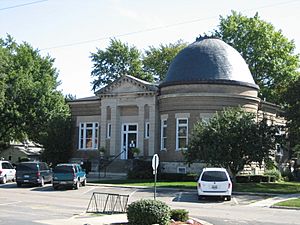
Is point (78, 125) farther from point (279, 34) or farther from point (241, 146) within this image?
point (279, 34)

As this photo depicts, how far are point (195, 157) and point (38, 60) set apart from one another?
3476cm

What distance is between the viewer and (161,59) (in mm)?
69500

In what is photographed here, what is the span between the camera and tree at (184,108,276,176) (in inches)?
1273

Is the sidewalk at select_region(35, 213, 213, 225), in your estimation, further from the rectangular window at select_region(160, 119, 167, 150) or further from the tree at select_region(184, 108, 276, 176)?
the rectangular window at select_region(160, 119, 167, 150)

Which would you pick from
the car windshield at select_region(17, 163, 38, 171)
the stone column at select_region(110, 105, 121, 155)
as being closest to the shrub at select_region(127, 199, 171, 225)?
the car windshield at select_region(17, 163, 38, 171)

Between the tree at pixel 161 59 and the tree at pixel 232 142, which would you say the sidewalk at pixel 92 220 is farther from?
the tree at pixel 161 59

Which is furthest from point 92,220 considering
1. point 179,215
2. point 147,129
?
point 147,129

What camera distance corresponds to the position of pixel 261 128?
33.2m

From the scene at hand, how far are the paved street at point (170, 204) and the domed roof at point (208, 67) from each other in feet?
41.9

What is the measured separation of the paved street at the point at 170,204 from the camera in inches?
693

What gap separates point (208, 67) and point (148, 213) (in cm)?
2914

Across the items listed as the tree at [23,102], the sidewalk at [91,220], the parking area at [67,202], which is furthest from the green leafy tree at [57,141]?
the sidewalk at [91,220]

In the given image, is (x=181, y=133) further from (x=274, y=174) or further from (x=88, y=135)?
(x=88, y=135)

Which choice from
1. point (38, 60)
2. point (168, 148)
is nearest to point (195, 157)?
point (168, 148)
